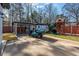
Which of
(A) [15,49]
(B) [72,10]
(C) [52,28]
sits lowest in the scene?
(A) [15,49]

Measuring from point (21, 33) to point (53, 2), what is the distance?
0.87m

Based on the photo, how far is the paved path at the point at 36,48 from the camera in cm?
479

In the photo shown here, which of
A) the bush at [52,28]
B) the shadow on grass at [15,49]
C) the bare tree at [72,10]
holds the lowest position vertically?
the shadow on grass at [15,49]

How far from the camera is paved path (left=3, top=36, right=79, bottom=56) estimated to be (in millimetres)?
4785

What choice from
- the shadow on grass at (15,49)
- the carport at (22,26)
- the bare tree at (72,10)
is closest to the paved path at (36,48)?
the shadow on grass at (15,49)

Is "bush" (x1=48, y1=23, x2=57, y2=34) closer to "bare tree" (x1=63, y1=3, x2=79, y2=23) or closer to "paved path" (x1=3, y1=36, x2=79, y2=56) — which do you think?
"paved path" (x1=3, y1=36, x2=79, y2=56)

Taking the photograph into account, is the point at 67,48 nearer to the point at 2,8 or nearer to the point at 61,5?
the point at 61,5

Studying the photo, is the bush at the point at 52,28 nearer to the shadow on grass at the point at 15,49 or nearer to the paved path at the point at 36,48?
the paved path at the point at 36,48

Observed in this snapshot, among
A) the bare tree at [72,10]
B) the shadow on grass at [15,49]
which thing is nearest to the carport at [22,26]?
the shadow on grass at [15,49]

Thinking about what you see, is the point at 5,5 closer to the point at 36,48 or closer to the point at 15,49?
the point at 15,49

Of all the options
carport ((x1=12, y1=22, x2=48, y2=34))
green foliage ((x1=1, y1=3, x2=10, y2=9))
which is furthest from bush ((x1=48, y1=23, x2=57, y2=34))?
green foliage ((x1=1, y1=3, x2=10, y2=9))

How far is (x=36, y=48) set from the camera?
190 inches

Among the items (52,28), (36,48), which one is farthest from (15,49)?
(52,28)

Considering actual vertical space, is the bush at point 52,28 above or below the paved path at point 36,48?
above
